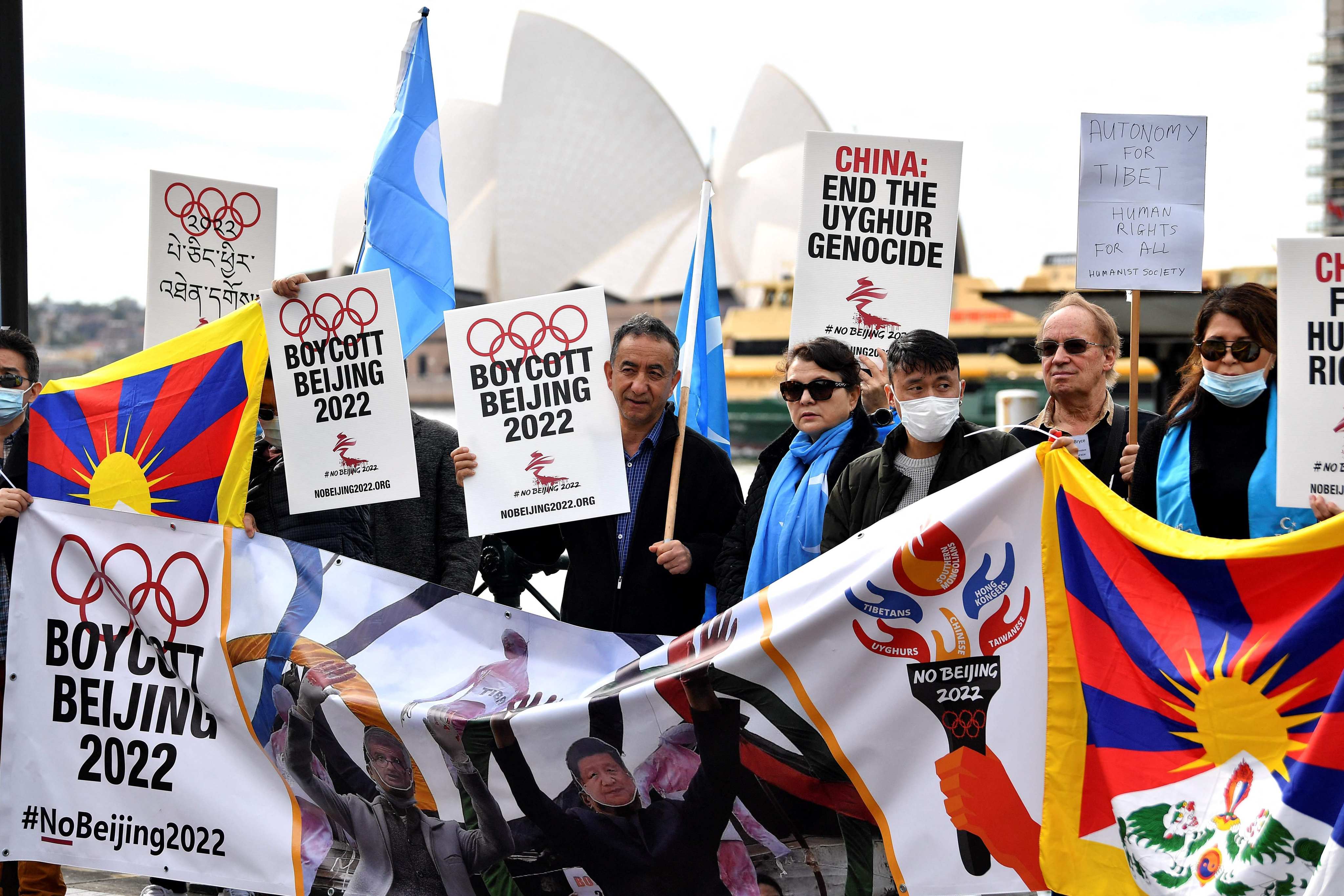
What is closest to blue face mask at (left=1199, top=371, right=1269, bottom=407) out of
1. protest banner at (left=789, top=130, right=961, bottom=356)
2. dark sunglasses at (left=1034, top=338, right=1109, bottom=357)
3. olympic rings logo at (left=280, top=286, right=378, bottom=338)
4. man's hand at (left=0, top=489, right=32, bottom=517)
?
dark sunglasses at (left=1034, top=338, right=1109, bottom=357)

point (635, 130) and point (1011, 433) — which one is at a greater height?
point (635, 130)

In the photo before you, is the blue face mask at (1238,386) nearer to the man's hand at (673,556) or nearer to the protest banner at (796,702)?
the protest banner at (796,702)

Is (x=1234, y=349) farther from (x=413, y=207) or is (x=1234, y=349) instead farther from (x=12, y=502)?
(x=12, y=502)

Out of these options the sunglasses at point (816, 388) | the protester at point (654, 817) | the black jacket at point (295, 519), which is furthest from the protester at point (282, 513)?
the sunglasses at point (816, 388)

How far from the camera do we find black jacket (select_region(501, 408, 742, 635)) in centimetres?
387

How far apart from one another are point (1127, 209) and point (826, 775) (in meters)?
2.08

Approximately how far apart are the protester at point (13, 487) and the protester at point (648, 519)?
57.5 inches

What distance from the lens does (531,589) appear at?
16.7 feet

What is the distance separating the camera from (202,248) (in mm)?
5145

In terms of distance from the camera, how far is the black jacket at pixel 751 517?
3.78m

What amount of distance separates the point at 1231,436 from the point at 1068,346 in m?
0.71

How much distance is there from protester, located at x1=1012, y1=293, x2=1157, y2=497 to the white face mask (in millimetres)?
491

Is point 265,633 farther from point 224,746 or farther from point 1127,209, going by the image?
point 1127,209

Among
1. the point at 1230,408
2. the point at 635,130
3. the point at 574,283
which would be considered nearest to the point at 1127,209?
the point at 1230,408
